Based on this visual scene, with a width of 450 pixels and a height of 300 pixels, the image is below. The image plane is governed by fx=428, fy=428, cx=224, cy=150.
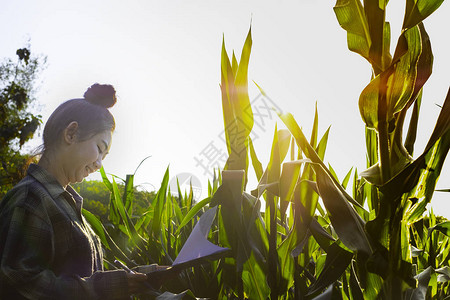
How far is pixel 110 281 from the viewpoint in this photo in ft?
3.07

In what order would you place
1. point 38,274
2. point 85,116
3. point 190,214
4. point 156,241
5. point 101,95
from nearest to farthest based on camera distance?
1. point 38,274
2. point 190,214
3. point 156,241
4. point 85,116
5. point 101,95

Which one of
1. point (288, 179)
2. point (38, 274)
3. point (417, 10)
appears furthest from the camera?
point (38, 274)

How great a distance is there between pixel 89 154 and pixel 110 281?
0.38 m

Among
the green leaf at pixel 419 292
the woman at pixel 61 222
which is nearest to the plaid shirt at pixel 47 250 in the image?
the woman at pixel 61 222

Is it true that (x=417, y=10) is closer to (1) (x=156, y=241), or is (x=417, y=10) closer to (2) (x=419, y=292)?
(2) (x=419, y=292)

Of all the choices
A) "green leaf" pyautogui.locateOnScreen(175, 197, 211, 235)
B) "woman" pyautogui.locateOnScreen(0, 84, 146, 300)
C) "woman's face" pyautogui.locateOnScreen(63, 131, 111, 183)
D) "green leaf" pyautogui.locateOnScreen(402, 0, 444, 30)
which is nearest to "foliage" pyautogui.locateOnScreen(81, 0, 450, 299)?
"green leaf" pyautogui.locateOnScreen(402, 0, 444, 30)

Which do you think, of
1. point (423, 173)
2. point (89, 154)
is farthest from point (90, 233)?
point (423, 173)

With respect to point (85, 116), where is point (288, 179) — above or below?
below

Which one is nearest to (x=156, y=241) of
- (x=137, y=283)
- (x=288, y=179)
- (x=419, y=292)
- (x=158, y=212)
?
(x=158, y=212)

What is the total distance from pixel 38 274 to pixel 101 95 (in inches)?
23.8

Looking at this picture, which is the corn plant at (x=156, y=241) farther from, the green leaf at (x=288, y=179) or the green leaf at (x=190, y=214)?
the green leaf at (x=288, y=179)

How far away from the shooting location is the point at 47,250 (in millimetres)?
987

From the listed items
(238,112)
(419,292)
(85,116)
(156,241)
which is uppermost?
(85,116)

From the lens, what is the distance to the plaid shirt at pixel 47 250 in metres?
0.92
